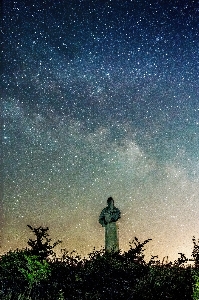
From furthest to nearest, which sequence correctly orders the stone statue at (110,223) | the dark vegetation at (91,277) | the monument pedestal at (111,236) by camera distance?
1. the stone statue at (110,223)
2. the monument pedestal at (111,236)
3. the dark vegetation at (91,277)

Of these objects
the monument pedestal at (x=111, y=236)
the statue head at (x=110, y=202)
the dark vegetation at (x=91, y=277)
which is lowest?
the dark vegetation at (x=91, y=277)

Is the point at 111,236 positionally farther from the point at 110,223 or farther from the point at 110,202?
the point at 110,202

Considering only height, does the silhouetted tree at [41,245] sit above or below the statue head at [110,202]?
below

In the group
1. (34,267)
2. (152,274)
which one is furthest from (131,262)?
(34,267)

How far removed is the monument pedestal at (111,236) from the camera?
25.6 metres

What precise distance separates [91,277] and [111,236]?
10.3 m

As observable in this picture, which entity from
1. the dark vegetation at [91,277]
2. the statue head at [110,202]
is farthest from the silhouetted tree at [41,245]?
the statue head at [110,202]

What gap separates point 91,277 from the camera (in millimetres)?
16000

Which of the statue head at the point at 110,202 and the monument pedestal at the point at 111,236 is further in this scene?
the statue head at the point at 110,202

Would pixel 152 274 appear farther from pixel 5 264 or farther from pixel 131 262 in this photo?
pixel 5 264

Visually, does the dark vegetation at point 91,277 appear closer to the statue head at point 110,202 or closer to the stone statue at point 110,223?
the stone statue at point 110,223

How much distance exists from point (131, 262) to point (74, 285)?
5.50m

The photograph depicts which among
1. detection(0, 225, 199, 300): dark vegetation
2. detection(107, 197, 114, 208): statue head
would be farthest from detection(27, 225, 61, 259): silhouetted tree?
detection(107, 197, 114, 208): statue head

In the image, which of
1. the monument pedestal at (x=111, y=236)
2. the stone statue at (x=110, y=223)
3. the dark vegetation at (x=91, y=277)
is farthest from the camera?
the stone statue at (x=110, y=223)
